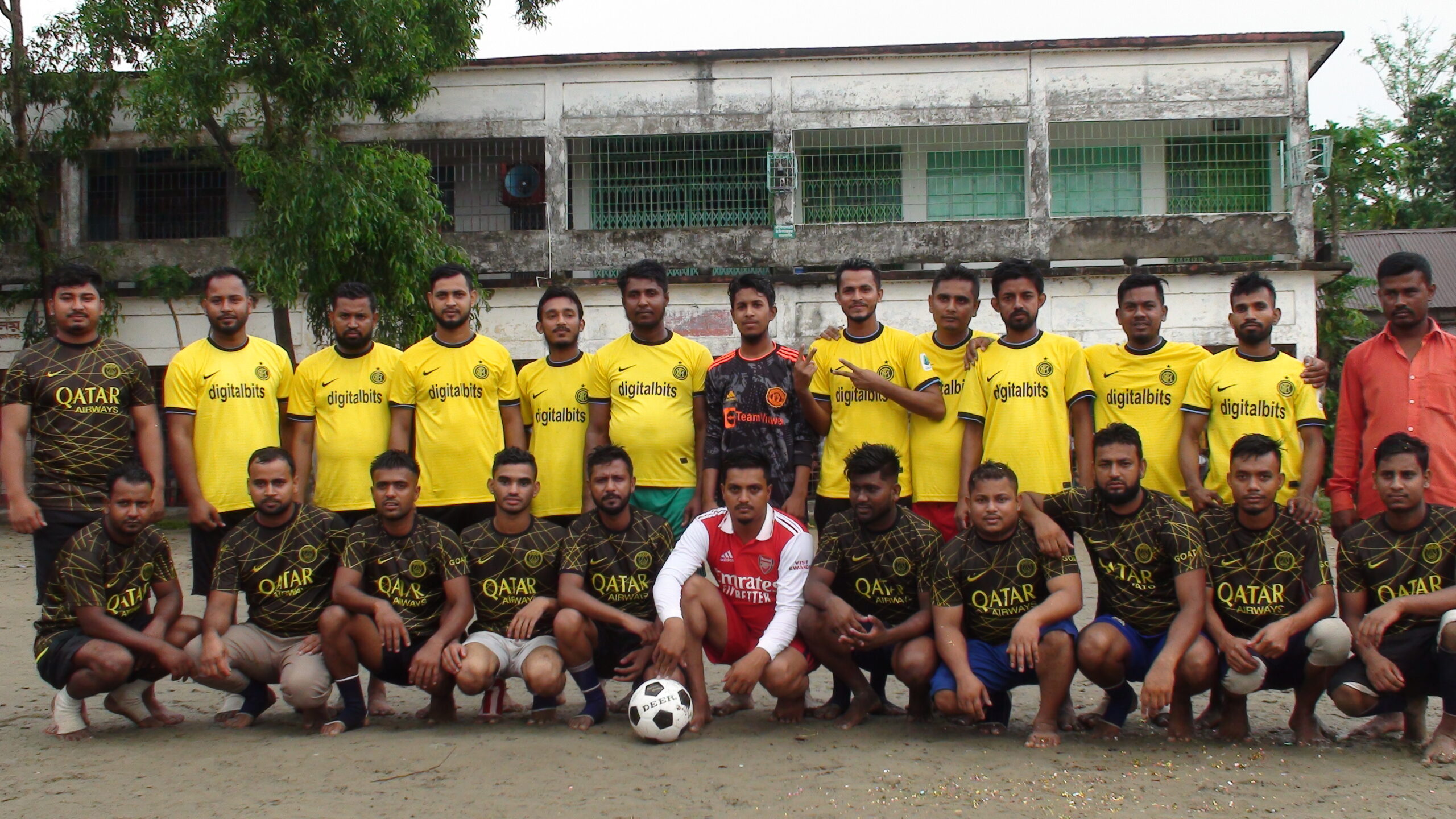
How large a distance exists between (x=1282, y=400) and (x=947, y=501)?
1.59 metres

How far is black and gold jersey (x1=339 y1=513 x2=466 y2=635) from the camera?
5.38 metres

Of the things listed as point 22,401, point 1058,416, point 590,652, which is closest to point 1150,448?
point 1058,416

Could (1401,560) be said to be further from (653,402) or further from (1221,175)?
(1221,175)

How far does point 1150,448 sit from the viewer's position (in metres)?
5.62

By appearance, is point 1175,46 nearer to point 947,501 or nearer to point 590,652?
point 947,501

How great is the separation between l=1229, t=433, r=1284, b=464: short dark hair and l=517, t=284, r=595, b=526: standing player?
3130 millimetres

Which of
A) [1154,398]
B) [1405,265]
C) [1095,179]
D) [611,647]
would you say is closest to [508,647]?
[611,647]

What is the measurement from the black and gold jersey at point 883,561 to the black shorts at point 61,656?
3290 millimetres

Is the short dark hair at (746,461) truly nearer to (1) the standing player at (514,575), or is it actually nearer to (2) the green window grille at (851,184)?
(1) the standing player at (514,575)

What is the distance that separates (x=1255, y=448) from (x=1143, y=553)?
2.04 ft

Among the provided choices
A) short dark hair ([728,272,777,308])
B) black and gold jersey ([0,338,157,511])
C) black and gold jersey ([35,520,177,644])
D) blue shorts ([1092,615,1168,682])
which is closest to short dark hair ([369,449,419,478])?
black and gold jersey ([35,520,177,644])

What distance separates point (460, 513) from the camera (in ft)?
19.9

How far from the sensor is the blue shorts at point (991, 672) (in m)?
4.95

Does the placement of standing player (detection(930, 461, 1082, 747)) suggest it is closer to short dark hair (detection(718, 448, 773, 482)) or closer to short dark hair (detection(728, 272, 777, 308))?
short dark hair (detection(718, 448, 773, 482))
